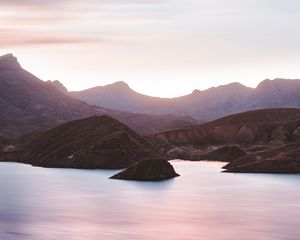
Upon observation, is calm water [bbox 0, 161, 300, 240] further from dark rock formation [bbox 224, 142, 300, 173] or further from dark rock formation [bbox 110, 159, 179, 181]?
dark rock formation [bbox 224, 142, 300, 173]

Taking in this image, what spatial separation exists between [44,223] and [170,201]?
31867 mm

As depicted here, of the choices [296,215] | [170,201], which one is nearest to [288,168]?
[170,201]

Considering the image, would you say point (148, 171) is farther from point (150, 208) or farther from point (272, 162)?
point (272, 162)

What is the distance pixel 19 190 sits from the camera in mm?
126000

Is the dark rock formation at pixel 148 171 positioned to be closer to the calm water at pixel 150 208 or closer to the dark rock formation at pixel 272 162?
the calm water at pixel 150 208

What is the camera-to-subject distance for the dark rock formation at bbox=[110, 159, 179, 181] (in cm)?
14012

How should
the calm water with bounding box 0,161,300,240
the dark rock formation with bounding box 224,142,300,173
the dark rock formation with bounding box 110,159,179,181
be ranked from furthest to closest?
the dark rock formation with bounding box 224,142,300,173, the dark rock formation with bounding box 110,159,179,181, the calm water with bounding box 0,161,300,240

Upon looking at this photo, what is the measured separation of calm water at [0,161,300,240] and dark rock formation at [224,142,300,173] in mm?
15798

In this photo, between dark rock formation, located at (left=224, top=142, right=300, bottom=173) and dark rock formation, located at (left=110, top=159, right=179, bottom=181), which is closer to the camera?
dark rock formation, located at (left=110, top=159, right=179, bottom=181)

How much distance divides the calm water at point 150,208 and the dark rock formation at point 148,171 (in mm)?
4824

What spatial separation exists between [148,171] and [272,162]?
164 ft

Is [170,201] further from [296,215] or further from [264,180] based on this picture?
[264,180]

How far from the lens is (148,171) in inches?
5541

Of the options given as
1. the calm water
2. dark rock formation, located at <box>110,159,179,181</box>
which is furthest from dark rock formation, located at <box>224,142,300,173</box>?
dark rock formation, located at <box>110,159,179,181</box>
